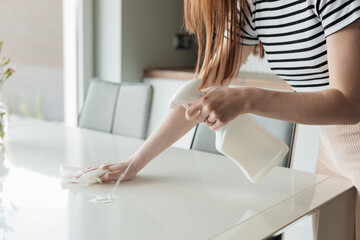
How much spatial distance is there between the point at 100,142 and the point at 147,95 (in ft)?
1.36

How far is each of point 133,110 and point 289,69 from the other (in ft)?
3.32

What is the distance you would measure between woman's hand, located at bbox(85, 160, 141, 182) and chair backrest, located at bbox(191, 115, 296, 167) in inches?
18.7

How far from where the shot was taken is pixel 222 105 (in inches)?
35.2

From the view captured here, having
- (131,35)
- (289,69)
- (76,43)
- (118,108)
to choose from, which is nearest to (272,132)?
(289,69)

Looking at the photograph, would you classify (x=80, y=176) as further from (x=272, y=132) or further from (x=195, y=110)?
(x=272, y=132)

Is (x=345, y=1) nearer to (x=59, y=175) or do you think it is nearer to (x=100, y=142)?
(x=59, y=175)

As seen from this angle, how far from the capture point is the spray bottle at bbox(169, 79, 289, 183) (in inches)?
41.1

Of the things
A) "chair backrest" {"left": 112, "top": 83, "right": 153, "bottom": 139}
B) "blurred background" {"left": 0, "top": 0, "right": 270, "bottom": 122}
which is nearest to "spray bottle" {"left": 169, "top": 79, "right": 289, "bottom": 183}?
"chair backrest" {"left": 112, "top": 83, "right": 153, "bottom": 139}

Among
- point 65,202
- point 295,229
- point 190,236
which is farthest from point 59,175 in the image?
point 295,229

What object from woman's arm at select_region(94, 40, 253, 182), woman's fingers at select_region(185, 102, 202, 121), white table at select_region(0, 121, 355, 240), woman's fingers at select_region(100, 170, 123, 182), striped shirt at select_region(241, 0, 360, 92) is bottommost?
white table at select_region(0, 121, 355, 240)

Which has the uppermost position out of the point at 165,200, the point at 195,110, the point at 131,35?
the point at 131,35

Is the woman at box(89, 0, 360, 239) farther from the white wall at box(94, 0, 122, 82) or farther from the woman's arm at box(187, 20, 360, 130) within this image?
the white wall at box(94, 0, 122, 82)

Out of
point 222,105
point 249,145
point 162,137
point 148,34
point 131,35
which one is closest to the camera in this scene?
point 222,105

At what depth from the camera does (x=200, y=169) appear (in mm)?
1366
